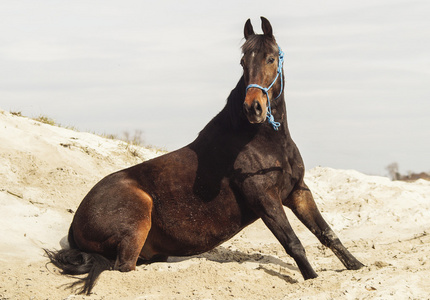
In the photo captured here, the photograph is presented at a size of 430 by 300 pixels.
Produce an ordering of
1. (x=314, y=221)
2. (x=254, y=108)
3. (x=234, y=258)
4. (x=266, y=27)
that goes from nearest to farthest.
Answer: (x=254, y=108) → (x=266, y=27) → (x=314, y=221) → (x=234, y=258)

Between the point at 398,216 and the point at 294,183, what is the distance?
396cm

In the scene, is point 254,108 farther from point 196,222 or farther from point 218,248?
point 218,248

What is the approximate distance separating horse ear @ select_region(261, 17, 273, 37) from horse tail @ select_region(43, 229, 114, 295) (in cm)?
285

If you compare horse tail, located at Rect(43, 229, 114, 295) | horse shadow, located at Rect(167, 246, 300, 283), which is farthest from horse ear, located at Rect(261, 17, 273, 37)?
horse tail, located at Rect(43, 229, 114, 295)

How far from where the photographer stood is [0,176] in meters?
8.15

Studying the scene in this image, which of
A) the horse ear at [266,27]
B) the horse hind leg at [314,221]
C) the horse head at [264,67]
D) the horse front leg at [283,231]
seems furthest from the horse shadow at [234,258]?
the horse ear at [266,27]

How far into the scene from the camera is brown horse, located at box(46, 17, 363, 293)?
5.59 meters

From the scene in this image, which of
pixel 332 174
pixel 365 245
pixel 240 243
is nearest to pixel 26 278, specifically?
pixel 240 243

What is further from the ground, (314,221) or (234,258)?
(314,221)

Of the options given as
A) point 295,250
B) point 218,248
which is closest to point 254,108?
point 295,250

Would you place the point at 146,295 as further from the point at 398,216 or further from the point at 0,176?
the point at 398,216

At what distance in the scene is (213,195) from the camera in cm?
584

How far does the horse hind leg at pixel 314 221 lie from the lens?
604 centimetres

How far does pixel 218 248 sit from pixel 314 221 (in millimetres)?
1722
